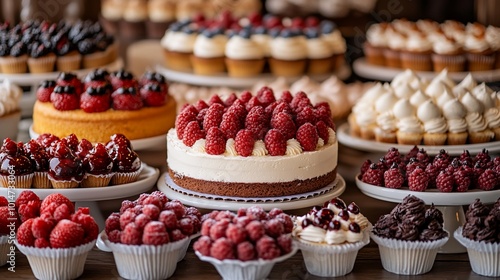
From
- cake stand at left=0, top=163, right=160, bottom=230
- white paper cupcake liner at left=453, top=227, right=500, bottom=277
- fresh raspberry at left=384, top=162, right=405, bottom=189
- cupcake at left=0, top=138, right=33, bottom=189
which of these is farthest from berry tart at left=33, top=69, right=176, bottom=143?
white paper cupcake liner at left=453, top=227, right=500, bottom=277

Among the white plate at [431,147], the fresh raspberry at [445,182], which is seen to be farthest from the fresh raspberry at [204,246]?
the white plate at [431,147]

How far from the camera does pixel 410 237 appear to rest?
2.77 metres

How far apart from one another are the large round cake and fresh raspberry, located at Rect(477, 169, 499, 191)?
1.86 feet

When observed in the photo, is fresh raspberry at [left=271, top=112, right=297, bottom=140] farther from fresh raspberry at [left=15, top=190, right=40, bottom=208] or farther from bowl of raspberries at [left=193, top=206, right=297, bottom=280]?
fresh raspberry at [left=15, top=190, right=40, bottom=208]

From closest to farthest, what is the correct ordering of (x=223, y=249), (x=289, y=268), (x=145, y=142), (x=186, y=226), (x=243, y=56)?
(x=223, y=249), (x=186, y=226), (x=289, y=268), (x=145, y=142), (x=243, y=56)

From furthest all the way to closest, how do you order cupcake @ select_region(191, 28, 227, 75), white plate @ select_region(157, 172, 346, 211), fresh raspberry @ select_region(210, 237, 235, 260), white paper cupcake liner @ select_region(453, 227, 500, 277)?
cupcake @ select_region(191, 28, 227, 75) → white plate @ select_region(157, 172, 346, 211) → white paper cupcake liner @ select_region(453, 227, 500, 277) → fresh raspberry @ select_region(210, 237, 235, 260)

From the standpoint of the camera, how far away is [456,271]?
2.88m

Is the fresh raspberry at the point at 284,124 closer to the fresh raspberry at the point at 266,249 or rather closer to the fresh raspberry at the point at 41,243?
the fresh raspberry at the point at 266,249

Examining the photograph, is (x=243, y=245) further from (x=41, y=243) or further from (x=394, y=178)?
(x=394, y=178)

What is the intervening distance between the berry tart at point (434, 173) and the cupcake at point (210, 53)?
2094 millimetres

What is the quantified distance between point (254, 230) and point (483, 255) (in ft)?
2.63

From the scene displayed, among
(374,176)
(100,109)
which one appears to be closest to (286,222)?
(374,176)

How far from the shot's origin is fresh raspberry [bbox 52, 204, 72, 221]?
2.71 metres

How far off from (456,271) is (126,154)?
50.8 inches
